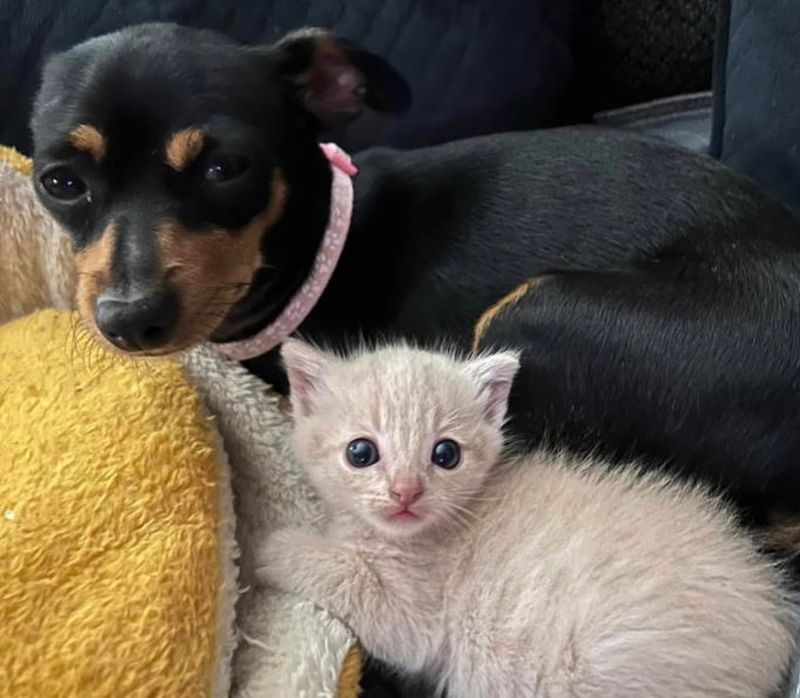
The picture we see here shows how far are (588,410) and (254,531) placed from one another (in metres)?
0.43

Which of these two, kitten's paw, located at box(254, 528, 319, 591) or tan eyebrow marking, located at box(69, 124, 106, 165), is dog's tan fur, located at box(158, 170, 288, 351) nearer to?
tan eyebrow marking, located at box(69, 124, 106, 165)

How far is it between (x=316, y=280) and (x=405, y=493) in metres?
0.55

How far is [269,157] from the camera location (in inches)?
61.6

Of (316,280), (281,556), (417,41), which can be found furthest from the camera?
(417,41)

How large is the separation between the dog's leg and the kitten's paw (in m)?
0.30

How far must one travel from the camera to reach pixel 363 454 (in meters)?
1.32

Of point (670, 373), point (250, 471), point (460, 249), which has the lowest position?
point (250, 471)

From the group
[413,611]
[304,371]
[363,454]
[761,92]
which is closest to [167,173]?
[304,371]

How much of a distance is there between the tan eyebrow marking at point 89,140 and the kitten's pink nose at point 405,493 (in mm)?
576

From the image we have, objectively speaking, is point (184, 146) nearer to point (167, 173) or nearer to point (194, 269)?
point (167, 173)

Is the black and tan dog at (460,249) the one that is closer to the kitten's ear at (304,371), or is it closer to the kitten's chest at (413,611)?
the kitten's ear at (304,371)

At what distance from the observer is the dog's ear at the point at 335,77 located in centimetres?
167

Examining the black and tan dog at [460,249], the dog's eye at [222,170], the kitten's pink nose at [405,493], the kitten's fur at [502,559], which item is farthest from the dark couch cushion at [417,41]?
the kitten's pink nose at [405,493]

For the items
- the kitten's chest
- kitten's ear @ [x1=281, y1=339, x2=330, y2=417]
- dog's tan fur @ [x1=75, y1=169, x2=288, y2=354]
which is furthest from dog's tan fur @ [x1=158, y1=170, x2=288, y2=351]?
the kitten's chest
